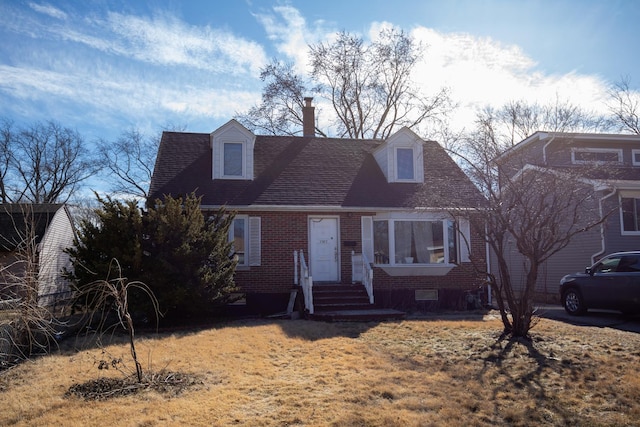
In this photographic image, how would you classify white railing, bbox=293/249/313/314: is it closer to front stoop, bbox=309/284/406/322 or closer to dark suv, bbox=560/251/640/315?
front stoop, bbox=309/284/406/322

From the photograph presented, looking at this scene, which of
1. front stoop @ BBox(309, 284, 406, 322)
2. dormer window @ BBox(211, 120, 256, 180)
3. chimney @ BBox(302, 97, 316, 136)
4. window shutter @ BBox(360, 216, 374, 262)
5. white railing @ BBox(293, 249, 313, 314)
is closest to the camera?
front stoop @ BBox(309, 284, 406, 322)

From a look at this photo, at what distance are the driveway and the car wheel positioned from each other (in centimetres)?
17

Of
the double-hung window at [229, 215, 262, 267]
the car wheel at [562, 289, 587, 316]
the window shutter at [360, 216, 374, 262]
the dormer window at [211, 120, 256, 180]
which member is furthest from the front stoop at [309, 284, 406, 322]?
the car wheel at [562, 289, 587, 316]

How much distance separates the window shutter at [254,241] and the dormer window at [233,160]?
1.84 metres

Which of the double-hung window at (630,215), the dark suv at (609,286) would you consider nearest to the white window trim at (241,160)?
the dark suv at (609,286)

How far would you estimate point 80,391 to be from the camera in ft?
19.8

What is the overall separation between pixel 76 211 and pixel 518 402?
40255 mm

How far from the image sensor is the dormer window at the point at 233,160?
15.6m

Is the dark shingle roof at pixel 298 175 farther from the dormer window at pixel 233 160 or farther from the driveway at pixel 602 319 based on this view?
the driveway at pixel 602 319

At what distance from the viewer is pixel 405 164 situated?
1669 centimetres

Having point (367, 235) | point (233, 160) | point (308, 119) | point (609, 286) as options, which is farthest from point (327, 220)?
point (609, 286)

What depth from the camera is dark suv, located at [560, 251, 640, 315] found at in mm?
11609

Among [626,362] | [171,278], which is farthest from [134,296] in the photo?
[626,362]

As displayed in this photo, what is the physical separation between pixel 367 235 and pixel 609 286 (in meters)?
6.41
